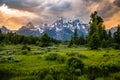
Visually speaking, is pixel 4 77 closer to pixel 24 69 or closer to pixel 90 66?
pixel 24 69

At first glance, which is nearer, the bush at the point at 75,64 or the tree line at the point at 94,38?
the bush at the point at 75,64

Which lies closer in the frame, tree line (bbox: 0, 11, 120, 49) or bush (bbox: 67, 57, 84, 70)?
bush (bbox: 67, 57, 84, 70)

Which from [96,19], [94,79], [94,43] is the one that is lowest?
[94,79]

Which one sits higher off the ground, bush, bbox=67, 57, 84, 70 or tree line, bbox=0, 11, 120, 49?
tree line, bbox=0, 11, 120, 49

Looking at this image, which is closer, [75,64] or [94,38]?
[75,64]

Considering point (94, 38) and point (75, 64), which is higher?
point (94, 38)

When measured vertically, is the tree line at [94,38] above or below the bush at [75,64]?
above

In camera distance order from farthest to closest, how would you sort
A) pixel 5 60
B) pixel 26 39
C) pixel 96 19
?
pixel 26 39 < pixel 96 19 < pixel 5 60

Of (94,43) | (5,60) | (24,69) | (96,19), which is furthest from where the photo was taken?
(96,19)

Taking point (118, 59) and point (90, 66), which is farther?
point (118, 59)

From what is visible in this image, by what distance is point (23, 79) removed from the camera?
53.1 meters

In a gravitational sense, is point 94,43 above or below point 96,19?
below

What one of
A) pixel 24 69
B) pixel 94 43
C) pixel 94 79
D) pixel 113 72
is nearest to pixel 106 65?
pixel 113 72

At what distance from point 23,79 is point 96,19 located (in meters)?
72.0
